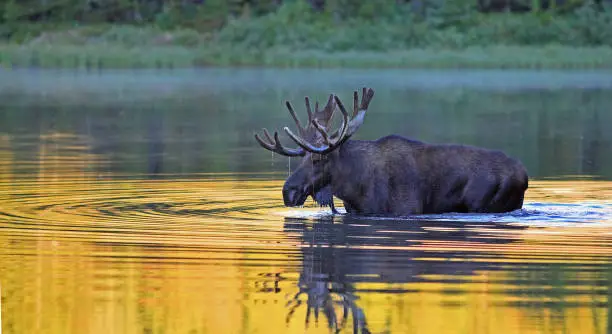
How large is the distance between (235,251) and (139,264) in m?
1.00

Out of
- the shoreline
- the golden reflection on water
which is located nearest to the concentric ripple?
the golden reflection on water

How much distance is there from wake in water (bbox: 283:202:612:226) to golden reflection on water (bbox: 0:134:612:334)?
3.0 inches

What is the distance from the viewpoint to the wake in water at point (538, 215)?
1712 cm

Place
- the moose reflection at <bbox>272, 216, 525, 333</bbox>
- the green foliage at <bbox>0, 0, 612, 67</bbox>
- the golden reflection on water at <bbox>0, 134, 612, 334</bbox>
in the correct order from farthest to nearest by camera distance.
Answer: the green foliage at <bbox>0, 0, 612, 67</bbox>
the moose reflection at <bbox>272, 216, 525, 333</bbox>
the golden reflection on water at <bbox>0, 134, 612, 334</bbox>

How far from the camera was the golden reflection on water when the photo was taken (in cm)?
1166

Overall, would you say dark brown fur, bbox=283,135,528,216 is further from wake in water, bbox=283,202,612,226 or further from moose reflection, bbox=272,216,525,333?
moose reflection, bbox=272,216,525,333

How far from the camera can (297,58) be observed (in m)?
70.9

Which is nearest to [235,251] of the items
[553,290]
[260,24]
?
[553,290]

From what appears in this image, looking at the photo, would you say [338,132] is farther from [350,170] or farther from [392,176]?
[392,176]

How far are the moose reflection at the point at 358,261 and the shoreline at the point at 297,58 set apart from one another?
53.0 meters

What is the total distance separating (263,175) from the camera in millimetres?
22547

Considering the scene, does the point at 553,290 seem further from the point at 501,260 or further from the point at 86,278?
the point at 86,278

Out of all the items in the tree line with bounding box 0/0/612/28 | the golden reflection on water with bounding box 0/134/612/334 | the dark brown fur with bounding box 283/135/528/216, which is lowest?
the golden reflection on water with bounding box 0/134/612/334

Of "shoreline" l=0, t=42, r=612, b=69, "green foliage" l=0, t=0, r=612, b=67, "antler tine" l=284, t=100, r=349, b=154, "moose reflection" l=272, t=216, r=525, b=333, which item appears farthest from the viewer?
"green foliage" l=0, t=0, r=612, b=67
